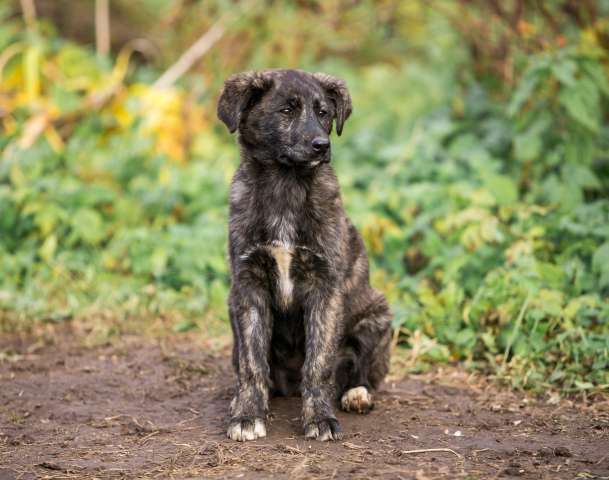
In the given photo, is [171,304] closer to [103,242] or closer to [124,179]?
[103,242]

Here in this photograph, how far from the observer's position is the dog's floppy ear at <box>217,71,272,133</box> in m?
4.32

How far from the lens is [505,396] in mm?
4922

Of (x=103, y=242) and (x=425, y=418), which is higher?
(x=103, y=242)

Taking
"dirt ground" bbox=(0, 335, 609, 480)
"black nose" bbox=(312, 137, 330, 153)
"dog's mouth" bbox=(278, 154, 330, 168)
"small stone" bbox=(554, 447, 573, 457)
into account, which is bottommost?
"dirt ground" bbox=(0, 335, 609, 480)

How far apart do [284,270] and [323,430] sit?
876 millimetres

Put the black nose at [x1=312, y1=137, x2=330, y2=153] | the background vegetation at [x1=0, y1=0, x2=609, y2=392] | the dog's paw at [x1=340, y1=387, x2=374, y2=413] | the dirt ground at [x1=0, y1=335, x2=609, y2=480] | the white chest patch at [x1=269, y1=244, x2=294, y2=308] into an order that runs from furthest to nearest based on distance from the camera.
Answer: the background vegetation at [x1=0, y1=0, x2=609, y2=392] → the dog's paw at [x1=340, y1=387, x2=374, y2=413] → the white chest patch at [x1=269, y1=244, x2=294, y2=308] → the black nose at [x1=312, y1=137, x2=330, y2=153] → the dirt ground at [x1=0, y1=335, x2=609, y2=480]

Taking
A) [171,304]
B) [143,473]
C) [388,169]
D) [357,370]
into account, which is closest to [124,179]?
[171,304]

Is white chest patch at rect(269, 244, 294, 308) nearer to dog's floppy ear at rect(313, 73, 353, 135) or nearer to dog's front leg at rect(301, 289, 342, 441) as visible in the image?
dog's front leg at rect(301, 289, 342, 441)

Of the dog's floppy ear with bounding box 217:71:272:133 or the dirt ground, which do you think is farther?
the dog's floppy ear with bounding box 217:71:272:133

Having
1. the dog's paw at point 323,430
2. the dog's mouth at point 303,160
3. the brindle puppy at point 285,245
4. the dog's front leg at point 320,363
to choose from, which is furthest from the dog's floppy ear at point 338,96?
the dog's paw at point 323,430

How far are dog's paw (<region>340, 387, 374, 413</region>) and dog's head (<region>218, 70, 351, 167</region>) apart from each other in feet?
4.46

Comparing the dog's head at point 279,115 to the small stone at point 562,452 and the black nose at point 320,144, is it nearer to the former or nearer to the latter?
the black nose at point 320,144

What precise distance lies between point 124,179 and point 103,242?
856 millimetres

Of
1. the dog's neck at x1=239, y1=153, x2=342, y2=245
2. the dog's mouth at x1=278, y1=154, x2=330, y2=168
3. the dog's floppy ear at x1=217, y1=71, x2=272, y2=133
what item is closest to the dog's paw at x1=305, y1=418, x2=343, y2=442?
the dog's neck at x1=239, y1=153, x2=342, y2=245
